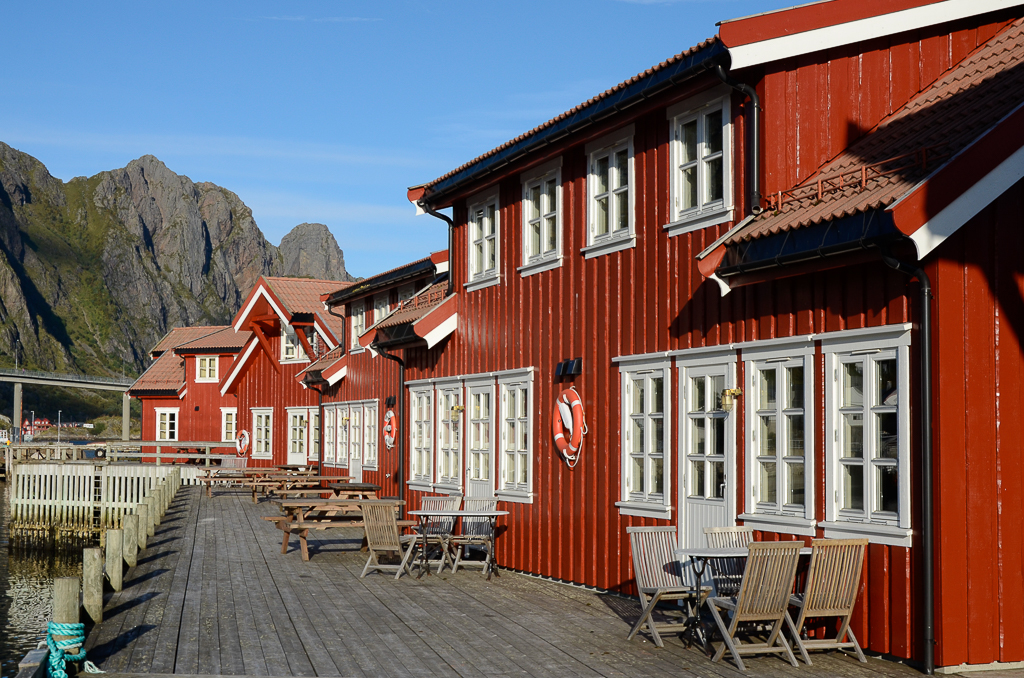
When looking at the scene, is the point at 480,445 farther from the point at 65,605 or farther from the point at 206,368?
the point at 206,368

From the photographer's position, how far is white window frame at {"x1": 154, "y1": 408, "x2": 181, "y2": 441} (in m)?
41.9

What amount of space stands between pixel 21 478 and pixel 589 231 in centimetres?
2209

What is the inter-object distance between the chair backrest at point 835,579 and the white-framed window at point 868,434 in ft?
0.94

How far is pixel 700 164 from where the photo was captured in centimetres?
1022

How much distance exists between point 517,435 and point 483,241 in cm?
288

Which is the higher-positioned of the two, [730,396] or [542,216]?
[542,216]

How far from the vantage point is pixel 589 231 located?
12148mm

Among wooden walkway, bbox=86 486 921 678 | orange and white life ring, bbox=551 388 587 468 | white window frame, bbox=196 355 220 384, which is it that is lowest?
wooden walkway, bbox=86 486 921 678

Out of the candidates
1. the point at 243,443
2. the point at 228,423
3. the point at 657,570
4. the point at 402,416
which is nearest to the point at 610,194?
the point at 657,570

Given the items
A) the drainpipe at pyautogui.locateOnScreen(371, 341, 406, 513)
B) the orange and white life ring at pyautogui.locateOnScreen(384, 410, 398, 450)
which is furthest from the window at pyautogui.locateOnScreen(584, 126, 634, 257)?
the orange and white life ring at pyautogui.locateOnScreen(384, 410, 398, 450)

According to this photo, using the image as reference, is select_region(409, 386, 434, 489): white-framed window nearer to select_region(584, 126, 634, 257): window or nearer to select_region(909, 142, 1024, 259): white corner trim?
select_region(584, 126, 634, 257): window

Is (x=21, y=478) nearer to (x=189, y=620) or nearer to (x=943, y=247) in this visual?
(x=189, y=620)

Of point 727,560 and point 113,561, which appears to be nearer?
point 727,560

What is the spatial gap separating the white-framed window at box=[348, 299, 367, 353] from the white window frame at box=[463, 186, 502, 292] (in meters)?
8.90
